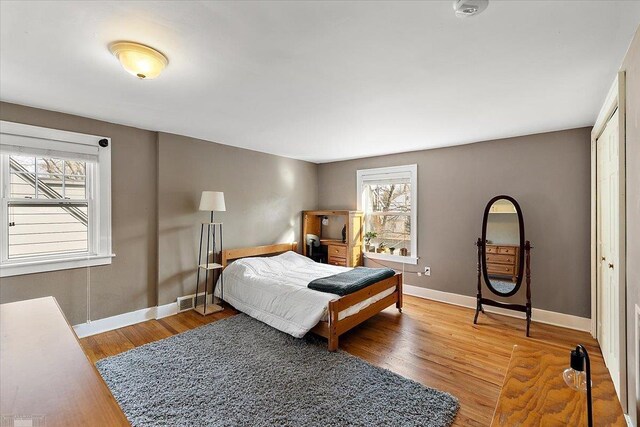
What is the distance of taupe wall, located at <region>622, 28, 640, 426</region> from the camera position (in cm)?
145

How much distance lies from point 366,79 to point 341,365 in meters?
2.30

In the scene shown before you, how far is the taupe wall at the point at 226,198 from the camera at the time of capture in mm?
3588

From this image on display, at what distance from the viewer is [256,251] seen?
4.44m

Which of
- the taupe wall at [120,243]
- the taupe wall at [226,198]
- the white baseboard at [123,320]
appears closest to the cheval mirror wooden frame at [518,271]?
the taupe wall at [226,198]

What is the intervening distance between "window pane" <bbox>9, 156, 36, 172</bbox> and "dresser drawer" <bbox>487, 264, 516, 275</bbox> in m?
5.10

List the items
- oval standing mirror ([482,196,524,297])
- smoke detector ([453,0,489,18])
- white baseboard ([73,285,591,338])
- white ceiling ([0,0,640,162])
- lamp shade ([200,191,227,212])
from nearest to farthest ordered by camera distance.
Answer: smoke detector ([453,0,489,18]), white ceiling ([0,0,640,162]), white baseboard ([73,285,591,338]), oval standing mirror ([482,196,524,297]), lamp shade ([200,191,227,212])

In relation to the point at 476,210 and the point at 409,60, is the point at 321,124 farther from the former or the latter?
the point at 476,210

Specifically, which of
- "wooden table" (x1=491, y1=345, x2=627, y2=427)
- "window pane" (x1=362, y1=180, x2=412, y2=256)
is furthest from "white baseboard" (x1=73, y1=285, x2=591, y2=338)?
"wooden table" (x1=491, y1=345, x2=627, y2=427)

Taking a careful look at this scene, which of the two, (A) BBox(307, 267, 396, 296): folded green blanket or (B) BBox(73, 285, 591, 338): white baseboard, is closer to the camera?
(A) BBox(307, 267, 396, 296): folded green blanket

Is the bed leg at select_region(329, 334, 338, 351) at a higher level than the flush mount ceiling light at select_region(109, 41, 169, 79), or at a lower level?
lower

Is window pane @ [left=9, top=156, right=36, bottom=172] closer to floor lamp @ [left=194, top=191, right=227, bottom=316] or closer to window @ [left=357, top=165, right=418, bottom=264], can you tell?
floor lamp @ [left=194, top=191, right=227, bottom=316]

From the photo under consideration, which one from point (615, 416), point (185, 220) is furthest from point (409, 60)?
point (185, 220)

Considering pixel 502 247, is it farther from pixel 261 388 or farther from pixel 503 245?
pixel 261 388

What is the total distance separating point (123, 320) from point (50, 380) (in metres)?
2.84
